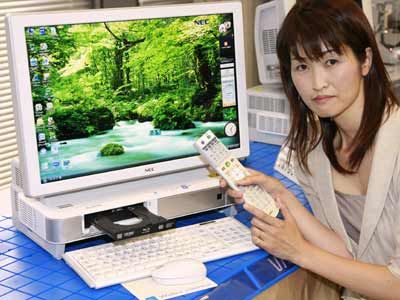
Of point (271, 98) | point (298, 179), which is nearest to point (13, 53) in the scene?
point (298, 179)

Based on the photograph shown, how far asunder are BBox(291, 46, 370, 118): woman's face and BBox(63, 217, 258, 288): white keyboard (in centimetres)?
32

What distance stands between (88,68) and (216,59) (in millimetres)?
327

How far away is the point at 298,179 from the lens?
5.06ft

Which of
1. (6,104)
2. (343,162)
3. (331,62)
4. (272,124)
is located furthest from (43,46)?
(6,104)

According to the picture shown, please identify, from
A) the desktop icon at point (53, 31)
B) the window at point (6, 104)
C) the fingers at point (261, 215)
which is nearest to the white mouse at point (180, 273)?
the fingers at point (261, 215)

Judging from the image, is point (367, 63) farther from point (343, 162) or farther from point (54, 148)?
point (54, 148)

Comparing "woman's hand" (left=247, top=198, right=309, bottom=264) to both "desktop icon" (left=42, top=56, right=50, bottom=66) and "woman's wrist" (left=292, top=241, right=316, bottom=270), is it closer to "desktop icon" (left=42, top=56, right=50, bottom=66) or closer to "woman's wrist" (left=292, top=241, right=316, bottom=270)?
"woman's wrist" (left=292, top=241, right=316, bottom=270)

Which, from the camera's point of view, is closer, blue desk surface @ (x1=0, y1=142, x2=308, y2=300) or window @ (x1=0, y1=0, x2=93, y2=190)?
blue desk surface @ (x1=0, y1=142, x2=308, y2=300)

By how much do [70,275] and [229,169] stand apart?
0.37m

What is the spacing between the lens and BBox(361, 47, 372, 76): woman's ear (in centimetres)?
129

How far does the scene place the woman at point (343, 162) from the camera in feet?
4.10

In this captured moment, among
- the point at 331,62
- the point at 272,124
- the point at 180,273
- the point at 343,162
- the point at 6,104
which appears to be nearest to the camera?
the point at 180,273

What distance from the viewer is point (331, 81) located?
127cm

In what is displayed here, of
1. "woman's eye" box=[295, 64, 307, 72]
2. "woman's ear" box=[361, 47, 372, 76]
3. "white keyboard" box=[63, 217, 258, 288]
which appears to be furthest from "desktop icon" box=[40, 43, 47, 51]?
"woman's ear" box=[361, 47, 372, 76]
